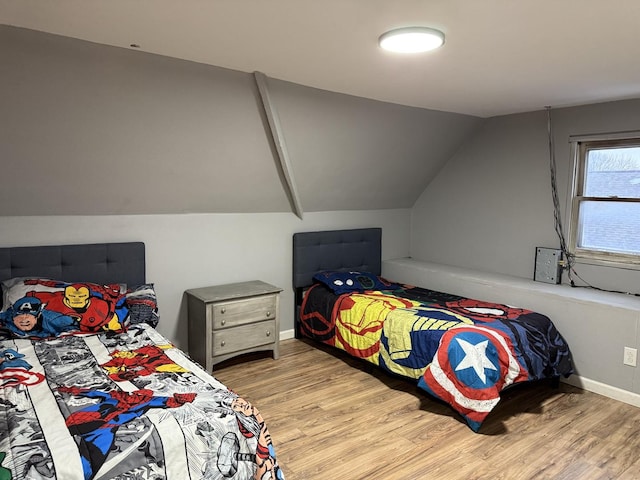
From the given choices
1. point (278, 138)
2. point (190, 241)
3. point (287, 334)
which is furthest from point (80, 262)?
point (287, 334)

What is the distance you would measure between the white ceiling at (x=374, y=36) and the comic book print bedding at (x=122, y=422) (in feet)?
5.16

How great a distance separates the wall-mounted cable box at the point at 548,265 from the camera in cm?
387

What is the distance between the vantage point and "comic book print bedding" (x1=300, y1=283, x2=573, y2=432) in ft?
9.25

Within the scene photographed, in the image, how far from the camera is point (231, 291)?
3.70 metres

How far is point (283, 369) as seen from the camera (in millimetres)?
3668

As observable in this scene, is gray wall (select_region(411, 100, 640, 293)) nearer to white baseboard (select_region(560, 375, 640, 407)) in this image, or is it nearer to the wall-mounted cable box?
the wall-mounted cable box

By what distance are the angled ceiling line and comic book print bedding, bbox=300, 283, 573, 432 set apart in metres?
0.86

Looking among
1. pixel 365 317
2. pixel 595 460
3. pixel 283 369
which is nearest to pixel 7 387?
pixel 283 369

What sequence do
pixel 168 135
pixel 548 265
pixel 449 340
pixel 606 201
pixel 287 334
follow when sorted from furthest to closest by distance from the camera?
pixel 287 334, pixel 548 265, pixel 606 201, pixel 168 135, pixel 449 340

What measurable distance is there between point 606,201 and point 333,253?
230 centimetres

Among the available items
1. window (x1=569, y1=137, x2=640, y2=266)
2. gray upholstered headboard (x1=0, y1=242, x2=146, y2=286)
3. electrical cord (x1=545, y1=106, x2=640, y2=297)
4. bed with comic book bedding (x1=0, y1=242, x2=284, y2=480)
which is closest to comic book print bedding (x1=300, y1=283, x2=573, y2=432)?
electrical cord (x1=545, y1=106, x2=640, y2=297)

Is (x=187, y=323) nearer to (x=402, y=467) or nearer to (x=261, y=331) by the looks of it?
(x=261, y=331)

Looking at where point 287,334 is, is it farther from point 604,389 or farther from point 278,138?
point 604,389

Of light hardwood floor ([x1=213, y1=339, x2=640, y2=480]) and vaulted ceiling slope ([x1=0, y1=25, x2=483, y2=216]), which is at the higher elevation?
vaulted ceiling slope ([x1=0, y1=25, x2=483, y2=216])
